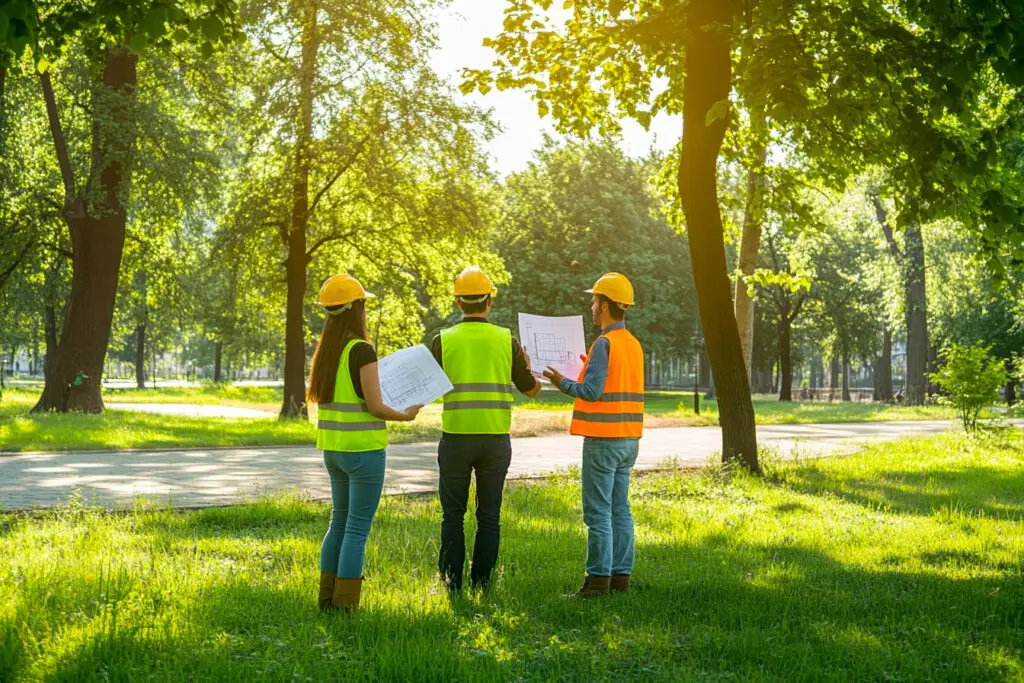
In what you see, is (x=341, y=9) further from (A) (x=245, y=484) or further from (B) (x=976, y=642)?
(B) (x=976, y=642)

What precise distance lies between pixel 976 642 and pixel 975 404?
49.6 feet

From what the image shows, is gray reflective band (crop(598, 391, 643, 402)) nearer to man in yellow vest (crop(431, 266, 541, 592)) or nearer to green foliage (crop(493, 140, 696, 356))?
man in yellow vest (crop(431, 266, 541, 592))

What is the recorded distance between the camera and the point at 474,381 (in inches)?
247

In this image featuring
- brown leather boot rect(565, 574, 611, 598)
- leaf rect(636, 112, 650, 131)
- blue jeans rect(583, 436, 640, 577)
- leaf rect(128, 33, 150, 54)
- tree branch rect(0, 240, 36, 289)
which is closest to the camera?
brown leather boot rect(565, 574, 611, 598)

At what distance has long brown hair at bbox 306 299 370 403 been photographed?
18.9 ft

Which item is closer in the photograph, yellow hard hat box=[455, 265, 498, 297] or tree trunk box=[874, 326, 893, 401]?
yellow hard hat box=[455, 265, 498, 297]

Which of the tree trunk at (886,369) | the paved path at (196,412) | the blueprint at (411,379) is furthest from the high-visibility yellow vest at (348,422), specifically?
the tree trunk at (886,369)

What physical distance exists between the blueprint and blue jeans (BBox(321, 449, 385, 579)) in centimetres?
35

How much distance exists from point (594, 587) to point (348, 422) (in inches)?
82.0

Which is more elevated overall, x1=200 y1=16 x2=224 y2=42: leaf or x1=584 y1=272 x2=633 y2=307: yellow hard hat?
x1=200 y1=16 x2=224 y2=42: leaf

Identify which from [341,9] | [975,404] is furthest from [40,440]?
[975,404]

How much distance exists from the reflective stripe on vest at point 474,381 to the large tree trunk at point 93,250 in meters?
20.1

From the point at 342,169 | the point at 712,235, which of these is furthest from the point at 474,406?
the point at 342,169

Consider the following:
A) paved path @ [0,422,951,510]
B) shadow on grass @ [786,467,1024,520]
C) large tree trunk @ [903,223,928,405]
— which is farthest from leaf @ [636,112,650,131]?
large tree trunk @ [903,223,928,405]
